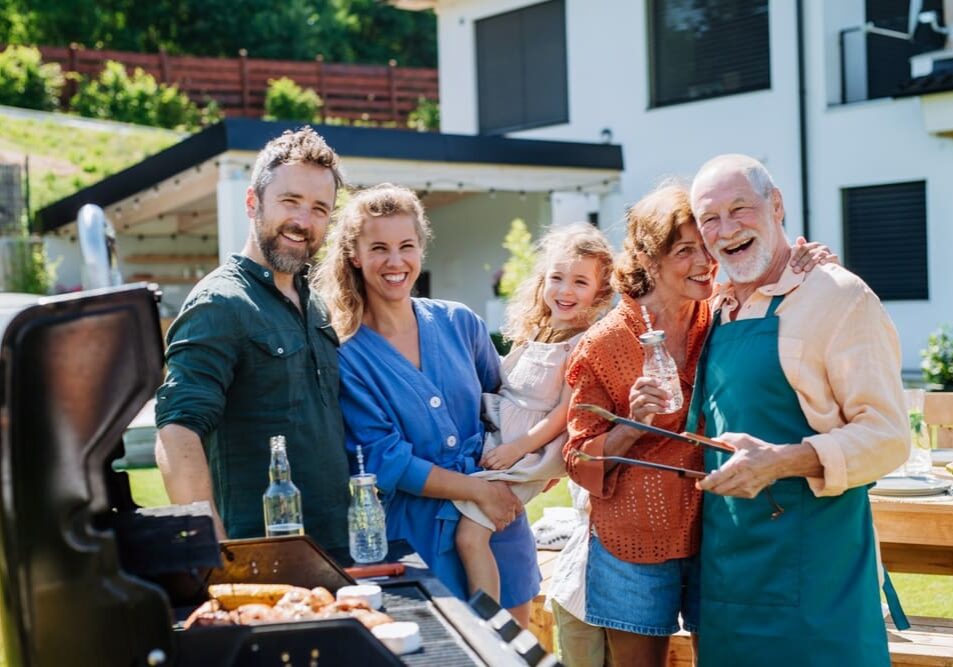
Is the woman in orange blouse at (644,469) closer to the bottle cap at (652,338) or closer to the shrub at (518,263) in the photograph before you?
the bottle cap at (652,338)

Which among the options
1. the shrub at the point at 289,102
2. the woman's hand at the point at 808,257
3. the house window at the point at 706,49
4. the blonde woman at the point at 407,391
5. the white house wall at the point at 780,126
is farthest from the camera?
the shrub at the point at 289,102

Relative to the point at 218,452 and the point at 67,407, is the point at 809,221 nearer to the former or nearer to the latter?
the point at 218,452

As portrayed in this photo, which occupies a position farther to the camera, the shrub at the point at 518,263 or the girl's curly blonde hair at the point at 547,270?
the shrub at the point at 518,263

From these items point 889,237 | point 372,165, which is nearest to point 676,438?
point 372,165

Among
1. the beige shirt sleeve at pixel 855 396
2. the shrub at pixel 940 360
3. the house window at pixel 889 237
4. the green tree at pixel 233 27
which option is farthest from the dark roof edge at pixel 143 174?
the green tree at pixel 233 27

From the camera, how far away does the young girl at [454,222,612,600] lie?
11.0 feet

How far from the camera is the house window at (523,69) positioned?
17594 mm

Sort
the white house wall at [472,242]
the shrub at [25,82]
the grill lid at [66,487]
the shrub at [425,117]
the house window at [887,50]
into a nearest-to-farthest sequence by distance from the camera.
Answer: the grill lid at [66,487]
the house window at [887,50]
the white house wall at [472,242]
the shrub at [25,82]
the shrub at [425,117]

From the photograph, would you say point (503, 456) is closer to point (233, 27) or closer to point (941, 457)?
point (941, 457)

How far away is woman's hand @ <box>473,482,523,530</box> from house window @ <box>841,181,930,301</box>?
11686 millimetres

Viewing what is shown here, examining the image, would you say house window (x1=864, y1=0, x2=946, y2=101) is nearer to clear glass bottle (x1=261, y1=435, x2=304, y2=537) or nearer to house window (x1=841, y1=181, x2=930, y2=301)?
house window (x1=841, y1=181, x2=930, y2=301)

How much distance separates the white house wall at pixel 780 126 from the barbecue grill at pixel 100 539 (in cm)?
1069

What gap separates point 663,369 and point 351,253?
1.07 m

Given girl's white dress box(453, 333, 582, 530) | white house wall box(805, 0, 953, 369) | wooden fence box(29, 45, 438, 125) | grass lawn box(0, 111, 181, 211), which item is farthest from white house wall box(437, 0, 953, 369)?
wooden fence box(29, 45, 438, 125)
